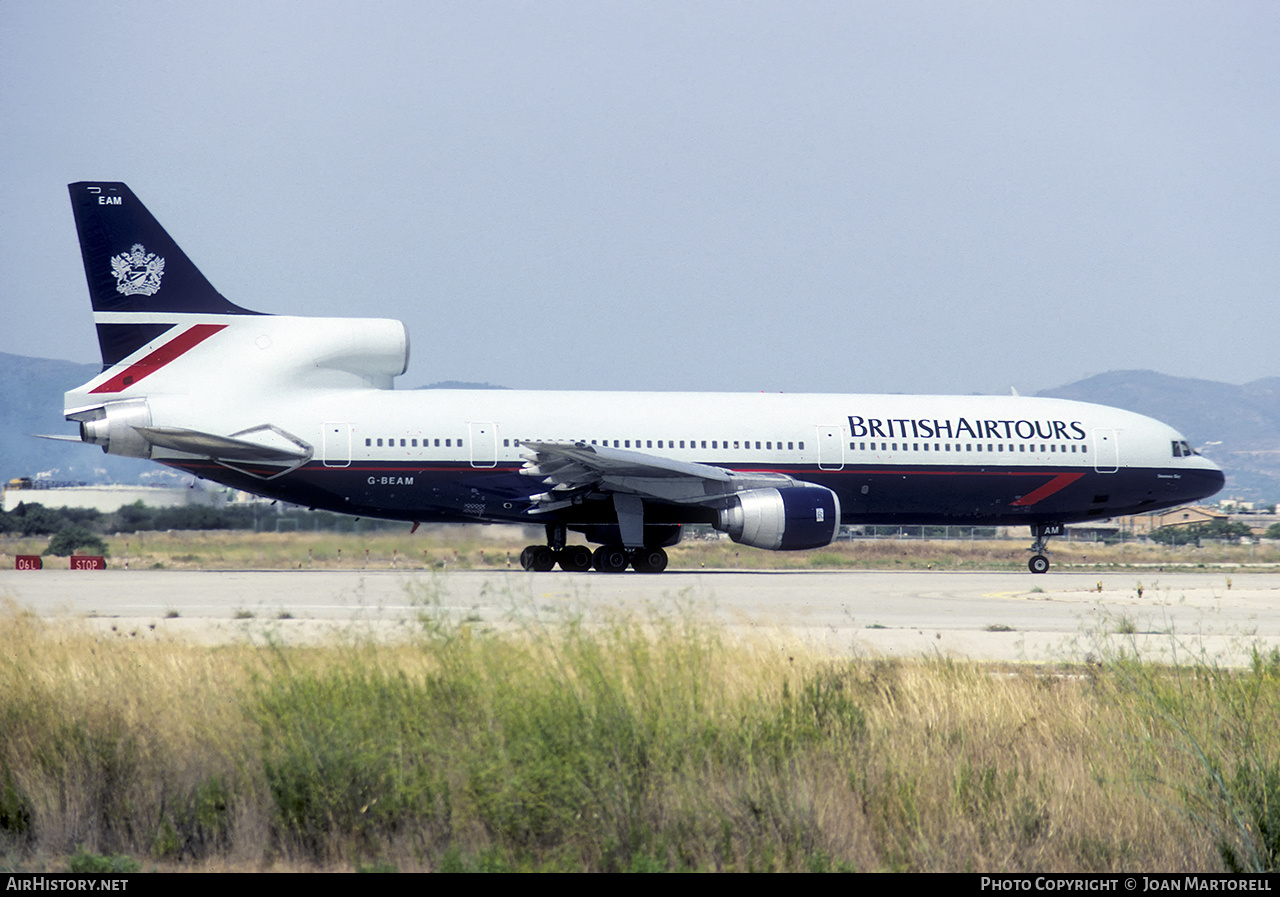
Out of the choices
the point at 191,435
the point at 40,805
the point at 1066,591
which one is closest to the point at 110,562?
the point at 191,435

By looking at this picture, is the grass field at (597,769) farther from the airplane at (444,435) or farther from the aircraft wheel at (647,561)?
the aircraft wheel at (647,561)

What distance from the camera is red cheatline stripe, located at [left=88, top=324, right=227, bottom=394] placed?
25609 millimetres

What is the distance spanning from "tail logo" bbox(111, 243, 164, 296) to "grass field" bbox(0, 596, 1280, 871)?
18917 mm

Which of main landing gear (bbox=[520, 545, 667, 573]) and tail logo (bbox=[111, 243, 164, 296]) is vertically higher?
tail logo (bbox=[111, 243, 164, 296])

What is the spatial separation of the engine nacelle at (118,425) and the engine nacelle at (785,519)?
11.9m

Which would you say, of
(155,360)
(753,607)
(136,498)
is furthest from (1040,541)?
(136,498)

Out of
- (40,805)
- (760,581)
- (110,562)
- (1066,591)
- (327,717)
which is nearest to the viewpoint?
(40,805)

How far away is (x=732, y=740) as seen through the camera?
7082mm

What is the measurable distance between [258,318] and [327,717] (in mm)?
20893

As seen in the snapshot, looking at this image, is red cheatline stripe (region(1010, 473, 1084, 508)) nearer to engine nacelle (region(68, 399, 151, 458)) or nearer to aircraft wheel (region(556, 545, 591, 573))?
aircraft wheel (region(556, 545, 591, 573))

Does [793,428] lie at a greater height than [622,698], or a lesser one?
greater

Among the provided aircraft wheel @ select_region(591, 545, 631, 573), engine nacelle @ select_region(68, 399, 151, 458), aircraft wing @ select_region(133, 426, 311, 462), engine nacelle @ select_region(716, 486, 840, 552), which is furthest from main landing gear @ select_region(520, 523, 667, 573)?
engine nacelle @ select_region(68, 399, 151, 458)

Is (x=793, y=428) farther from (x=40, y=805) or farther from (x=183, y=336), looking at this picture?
(x=40, y=805)

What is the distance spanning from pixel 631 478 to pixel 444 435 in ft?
13.0
